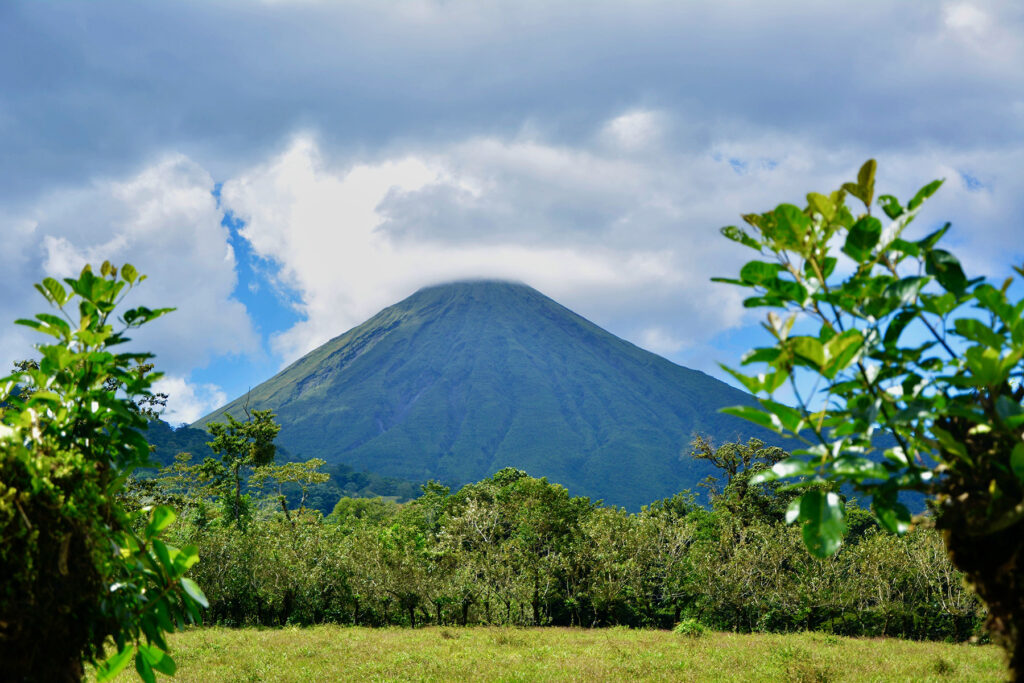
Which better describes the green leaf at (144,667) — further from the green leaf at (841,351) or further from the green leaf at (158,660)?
the green leaf at (841,351)

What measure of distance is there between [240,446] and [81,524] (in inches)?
1338

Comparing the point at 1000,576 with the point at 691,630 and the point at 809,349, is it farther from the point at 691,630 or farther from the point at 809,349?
the point at 691,630

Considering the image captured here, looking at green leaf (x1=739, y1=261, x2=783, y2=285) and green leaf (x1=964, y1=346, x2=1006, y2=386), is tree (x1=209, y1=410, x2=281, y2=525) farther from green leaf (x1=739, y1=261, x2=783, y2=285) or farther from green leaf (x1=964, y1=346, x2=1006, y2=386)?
green leaf (x1=964, y1=346, x2=1006, y2=386)

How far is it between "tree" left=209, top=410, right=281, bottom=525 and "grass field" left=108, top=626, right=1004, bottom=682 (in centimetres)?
1465

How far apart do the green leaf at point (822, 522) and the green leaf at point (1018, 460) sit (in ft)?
0.86

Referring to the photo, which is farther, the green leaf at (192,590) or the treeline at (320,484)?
the treeline at (320,484)

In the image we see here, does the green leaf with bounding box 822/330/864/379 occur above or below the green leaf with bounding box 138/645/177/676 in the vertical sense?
above

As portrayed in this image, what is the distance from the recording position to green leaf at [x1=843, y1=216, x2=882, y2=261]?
118cm

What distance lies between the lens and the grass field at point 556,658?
39.3ft

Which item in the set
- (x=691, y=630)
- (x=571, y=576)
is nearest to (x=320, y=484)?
(x=571, y=576)

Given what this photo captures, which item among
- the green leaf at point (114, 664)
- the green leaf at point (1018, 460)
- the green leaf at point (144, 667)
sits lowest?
the green leaf at point (144, 667)

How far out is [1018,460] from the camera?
0.98m

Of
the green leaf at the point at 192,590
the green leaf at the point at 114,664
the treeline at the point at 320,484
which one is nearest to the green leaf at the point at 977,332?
the green leaf at the point at 192,590

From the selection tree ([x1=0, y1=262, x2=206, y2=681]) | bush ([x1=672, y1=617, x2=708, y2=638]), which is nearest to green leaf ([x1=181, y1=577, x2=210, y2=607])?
tree ([x1=0, y1=262, x2=206, y2=681])
